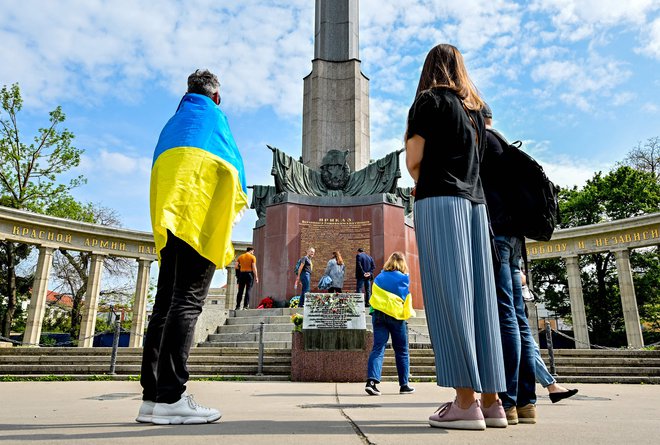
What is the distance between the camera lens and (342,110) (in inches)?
779

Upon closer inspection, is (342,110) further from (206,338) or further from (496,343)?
(496,343)

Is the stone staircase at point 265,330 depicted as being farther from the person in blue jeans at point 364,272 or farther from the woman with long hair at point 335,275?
the woman with long hair at point 335,275

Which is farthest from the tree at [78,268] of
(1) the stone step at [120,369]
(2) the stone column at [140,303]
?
(1) the stone step at [120,369]

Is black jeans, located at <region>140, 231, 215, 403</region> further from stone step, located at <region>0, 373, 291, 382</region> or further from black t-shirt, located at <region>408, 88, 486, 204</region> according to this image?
stone step, located at <region>0, 373, 291, 382</region>

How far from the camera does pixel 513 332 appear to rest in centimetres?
332

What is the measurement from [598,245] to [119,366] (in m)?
24.3

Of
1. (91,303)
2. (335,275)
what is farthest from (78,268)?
(335,275)

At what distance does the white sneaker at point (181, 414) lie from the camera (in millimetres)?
2908

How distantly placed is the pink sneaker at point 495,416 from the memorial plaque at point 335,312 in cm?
631

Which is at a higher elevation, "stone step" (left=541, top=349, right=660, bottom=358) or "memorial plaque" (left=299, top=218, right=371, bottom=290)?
"memorial plaque" (left=299, top=218, right=371, bottom=290)

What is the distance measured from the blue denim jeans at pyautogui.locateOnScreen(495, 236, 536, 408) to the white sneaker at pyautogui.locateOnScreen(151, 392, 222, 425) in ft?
6.05

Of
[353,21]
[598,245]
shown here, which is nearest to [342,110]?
[353,21]

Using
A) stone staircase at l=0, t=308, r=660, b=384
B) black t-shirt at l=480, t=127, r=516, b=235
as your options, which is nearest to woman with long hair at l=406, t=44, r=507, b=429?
black t-shirt at l=480, t=127, r=516, b=235

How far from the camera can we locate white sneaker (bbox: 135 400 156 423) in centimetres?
302
